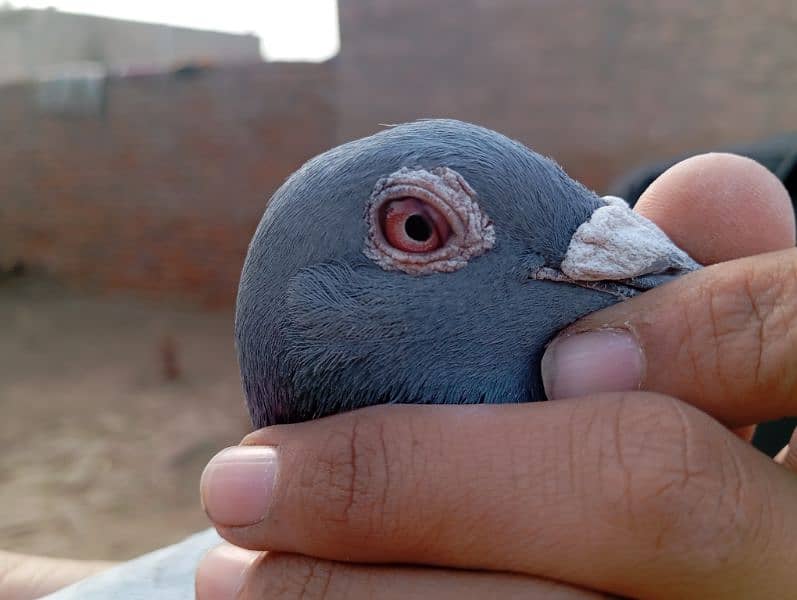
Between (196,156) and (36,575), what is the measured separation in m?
9.46

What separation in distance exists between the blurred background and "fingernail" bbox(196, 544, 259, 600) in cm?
313

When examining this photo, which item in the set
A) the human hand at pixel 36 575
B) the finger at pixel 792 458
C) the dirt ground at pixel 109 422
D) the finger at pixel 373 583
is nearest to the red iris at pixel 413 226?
the finger at pixel 373 583

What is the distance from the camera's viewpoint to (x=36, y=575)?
2473 mm

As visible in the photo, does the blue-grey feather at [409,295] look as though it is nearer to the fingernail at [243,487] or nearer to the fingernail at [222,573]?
the fingernail at [243,487]

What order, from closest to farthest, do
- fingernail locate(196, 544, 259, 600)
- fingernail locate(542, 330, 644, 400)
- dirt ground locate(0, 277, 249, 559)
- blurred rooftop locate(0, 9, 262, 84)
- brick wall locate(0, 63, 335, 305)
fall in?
1. fingernail locate(542, 330, 644, 400)
2. fingernail locate(196, 544, 259, 600)
3. dirt ground locate(0, 277, 249, 559)
4. brick wall locate(0, 63, 335, 305)
5. blurred rooftop locate(0, 9, 262, 84)

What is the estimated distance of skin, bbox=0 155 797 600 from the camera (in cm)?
110

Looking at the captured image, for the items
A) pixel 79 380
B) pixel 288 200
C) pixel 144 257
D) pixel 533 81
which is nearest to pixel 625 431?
pixel 288 200

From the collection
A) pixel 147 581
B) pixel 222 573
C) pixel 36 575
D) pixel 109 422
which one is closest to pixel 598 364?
pixel 222 573

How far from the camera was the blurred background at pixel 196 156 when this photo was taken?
21.7 feet

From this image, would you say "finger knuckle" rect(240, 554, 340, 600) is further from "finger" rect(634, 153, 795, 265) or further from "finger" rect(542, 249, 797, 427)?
"finger" rect(634, 153, 795, 265)

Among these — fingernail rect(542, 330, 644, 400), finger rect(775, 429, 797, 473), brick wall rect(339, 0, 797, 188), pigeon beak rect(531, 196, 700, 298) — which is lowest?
finger rect(775, 429, 797, 473)

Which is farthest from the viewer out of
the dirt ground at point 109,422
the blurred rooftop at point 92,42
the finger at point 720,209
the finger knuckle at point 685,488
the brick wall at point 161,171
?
the blurred rooftop at point 92,42

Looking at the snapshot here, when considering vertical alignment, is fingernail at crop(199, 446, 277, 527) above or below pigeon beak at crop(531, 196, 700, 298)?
below

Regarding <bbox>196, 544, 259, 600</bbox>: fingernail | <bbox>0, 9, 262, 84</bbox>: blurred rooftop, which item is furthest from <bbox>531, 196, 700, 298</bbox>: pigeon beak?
<bbox>0, 9, 262, 84</bbox>: blurred rooftop
